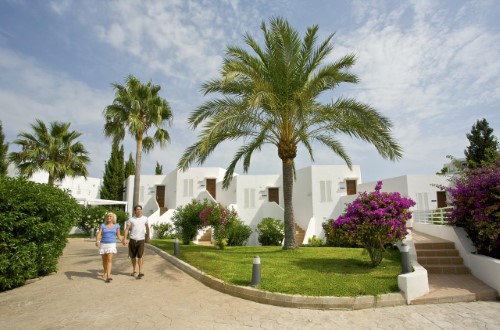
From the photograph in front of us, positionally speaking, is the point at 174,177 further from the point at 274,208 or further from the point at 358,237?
the point at 358,237

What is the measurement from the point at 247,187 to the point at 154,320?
19828 millimetres

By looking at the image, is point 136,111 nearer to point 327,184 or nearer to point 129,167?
point 327,184

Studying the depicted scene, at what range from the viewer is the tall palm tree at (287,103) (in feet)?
34.1

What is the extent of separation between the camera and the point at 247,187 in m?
24.5

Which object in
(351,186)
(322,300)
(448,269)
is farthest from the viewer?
(351,186)

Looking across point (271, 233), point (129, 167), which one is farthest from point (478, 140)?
point (129, 167)

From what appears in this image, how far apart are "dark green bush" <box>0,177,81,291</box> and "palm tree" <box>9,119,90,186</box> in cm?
1163

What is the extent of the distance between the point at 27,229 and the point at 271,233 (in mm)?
13558

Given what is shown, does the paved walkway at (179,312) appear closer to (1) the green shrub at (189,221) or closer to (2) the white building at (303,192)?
(1) the green shrub at (189,221)

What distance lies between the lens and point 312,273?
709cm

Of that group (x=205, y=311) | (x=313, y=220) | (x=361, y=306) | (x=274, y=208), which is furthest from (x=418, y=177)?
(x=205, y=311)

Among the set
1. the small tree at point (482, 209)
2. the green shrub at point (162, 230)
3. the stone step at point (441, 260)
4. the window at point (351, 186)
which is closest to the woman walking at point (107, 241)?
the stone step at point (441, 260)

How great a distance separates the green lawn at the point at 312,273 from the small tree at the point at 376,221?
0.68 m

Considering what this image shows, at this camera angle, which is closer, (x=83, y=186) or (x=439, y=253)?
(x=439, y=253)
